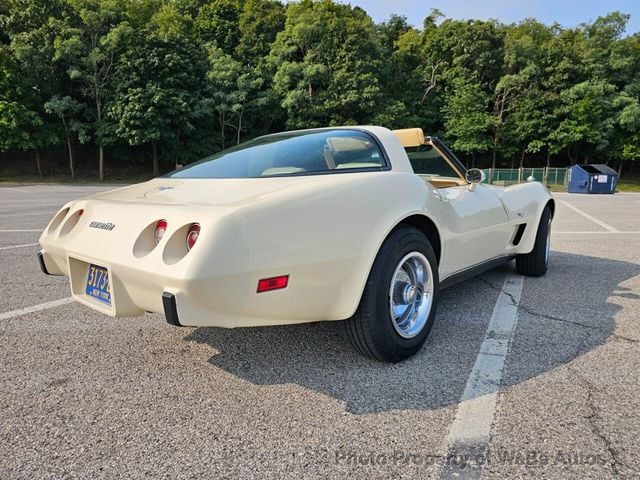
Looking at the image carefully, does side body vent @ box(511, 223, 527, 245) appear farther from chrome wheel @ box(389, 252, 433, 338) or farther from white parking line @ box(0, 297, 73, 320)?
white parking line @ box(0, 297, 73, 320)

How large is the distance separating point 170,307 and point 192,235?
304 mm

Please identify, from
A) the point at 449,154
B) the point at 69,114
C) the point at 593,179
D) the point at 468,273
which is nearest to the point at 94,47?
the point at 69,114

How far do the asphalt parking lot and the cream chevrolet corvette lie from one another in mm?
323

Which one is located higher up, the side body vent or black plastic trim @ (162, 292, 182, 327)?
black plastic trim @ (162, 292, 182, 327)

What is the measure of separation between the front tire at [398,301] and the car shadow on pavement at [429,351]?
0.37ft

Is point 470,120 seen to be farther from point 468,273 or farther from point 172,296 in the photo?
point 172,296

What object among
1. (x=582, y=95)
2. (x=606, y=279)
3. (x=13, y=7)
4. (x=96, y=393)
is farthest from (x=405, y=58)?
(x=96, y=393)

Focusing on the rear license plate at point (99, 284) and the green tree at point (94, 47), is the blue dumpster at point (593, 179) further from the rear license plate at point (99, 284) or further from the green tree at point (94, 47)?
the green tree at point (94, 47)

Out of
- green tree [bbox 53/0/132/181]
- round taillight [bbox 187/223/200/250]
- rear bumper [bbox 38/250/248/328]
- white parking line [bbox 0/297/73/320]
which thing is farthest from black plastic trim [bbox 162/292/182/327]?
→ green tree [bbox 53/0/132/181]

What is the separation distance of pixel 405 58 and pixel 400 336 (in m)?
43.7

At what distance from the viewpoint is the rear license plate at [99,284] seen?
6.92 feet

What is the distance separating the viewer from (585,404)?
6.42 ft

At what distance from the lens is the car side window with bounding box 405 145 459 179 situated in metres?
3.49

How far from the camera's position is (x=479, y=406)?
196 cm
